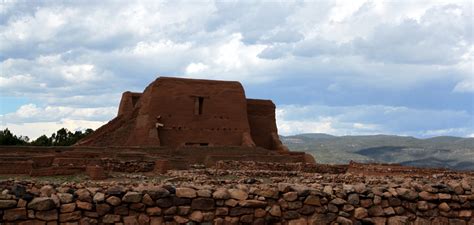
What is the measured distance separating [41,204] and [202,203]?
2.10 meters

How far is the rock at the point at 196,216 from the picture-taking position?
748 cm

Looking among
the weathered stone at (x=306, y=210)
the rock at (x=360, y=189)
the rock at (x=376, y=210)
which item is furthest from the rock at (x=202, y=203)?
the rock at (x=376, y=210)

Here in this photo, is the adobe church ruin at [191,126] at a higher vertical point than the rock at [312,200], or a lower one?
higher

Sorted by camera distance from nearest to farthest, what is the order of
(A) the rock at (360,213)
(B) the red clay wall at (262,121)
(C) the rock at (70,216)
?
(C) the rock at (70,216)
(A) the rock at (360,213)
(B) the red clay wall at (262,121)

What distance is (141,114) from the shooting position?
37312mm

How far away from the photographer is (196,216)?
7.49 meters

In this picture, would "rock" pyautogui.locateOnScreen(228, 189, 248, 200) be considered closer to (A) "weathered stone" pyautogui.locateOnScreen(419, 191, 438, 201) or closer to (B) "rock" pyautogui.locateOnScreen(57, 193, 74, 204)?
(B) "rock" pyautogui.locateOnScreen(57, 193, 74, 204)

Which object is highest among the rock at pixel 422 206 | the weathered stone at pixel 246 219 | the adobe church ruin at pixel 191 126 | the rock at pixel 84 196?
the adobe church ruin at pixel 191 126

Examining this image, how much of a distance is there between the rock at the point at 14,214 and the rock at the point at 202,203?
A: 7.11 feet

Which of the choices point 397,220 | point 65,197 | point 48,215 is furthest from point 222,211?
point 397,220

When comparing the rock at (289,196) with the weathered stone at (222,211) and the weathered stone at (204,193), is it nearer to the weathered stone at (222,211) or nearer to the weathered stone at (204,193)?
the weathered stone at (222,211)

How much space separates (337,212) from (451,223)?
6.41 feet

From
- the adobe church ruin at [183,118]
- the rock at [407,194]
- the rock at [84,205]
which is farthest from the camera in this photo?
the adobe church ruin at [183,118]

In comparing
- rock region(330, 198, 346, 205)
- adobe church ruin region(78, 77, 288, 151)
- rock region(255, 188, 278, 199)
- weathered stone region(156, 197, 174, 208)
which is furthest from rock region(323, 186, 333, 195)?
adobe church ruin region(78, 77, 288, 151)
